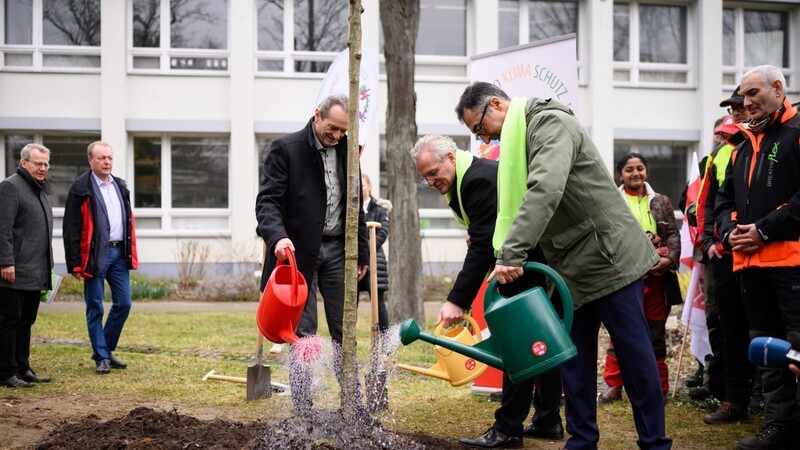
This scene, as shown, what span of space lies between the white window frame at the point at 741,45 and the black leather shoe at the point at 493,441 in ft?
61.6

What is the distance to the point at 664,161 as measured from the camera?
21.3m

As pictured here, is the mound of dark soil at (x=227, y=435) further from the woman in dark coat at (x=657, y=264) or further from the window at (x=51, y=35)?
the window at (x=51, y=35)

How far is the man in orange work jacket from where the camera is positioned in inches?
182

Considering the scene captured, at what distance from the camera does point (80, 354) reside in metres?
8.51

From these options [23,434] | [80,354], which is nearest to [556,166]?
[23,434]

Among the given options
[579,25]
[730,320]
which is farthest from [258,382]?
[579,25]

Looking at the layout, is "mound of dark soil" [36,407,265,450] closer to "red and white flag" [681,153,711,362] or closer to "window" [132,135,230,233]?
"red and white flag" [681,153,711,362]

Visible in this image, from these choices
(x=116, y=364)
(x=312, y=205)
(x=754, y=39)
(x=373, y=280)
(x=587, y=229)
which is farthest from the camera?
(x=754, y=39)

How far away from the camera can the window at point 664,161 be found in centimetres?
2120

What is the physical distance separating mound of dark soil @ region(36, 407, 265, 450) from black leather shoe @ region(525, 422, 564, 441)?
170 cm

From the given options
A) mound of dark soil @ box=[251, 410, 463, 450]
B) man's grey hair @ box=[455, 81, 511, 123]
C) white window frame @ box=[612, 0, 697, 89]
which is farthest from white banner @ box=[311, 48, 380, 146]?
white window frame @ box=[612, 0, 697, 89]

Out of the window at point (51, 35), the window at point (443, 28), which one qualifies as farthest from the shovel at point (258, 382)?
the window at point (443, 28)

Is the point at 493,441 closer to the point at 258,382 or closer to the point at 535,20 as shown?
the point at 258,382

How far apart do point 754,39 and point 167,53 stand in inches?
585
